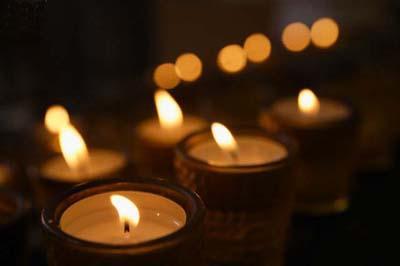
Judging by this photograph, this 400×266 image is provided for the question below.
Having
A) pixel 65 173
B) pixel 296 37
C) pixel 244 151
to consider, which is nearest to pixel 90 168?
pixel 65 173

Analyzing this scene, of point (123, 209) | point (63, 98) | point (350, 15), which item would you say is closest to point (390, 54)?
point (350, 15)

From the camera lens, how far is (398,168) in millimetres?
1023

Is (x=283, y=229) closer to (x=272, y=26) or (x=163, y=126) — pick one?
(x=163, y=126)

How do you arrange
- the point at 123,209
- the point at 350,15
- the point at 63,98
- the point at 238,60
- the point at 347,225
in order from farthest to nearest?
the point at 350,15 → the point at 238,60 → the point at 63,98 → the point at 347,225 → the point at 123,209

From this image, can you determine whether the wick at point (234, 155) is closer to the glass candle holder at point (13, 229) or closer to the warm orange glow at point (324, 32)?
the glass candle holder at point (13, 229)

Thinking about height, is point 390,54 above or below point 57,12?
below

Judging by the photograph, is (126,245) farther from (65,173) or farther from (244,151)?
(65,173)

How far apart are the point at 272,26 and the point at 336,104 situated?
0.87 meters

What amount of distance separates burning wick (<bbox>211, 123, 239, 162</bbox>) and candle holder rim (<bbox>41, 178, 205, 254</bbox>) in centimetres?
17

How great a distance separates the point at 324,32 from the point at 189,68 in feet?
1.20

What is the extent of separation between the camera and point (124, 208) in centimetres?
53

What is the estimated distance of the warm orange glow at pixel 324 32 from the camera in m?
1.31

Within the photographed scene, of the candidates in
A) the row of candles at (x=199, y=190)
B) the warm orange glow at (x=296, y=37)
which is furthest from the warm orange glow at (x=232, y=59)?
the row of candles at (x=199, y=190)

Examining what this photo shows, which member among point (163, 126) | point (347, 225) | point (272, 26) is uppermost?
point (272, 26)
